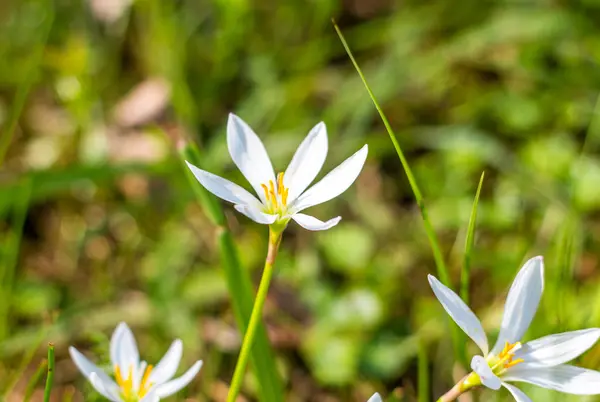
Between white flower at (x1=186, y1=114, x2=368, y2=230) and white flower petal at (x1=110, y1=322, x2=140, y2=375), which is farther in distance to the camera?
white flower petal at (x1=110, y1=322, x2=140, y2=375)

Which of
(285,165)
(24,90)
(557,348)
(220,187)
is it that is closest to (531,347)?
(557,348)

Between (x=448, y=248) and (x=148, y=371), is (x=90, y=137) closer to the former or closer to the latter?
(x=448, y=248)

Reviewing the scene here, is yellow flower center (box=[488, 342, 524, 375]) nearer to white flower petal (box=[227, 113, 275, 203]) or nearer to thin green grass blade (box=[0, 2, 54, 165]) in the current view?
white flower petal (box=[227, 113, 275, 203])

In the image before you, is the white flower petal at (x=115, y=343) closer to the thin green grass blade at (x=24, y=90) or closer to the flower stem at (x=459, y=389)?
the flower stem at (x=459, y=389)

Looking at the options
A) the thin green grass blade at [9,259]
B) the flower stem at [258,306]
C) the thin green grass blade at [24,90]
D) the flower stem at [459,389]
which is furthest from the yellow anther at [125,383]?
the thin green grass blade at [24,90]

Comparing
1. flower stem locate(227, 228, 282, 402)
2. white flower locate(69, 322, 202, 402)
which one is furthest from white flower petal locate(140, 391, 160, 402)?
flower stem locate(227, 228, 282, 402)

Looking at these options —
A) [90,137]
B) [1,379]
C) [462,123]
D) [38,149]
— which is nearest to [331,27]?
[462,123]
